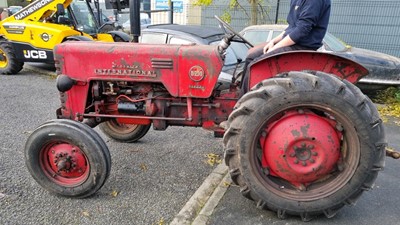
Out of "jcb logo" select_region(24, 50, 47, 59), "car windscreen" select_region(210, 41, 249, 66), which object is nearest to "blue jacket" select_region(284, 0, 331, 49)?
"car windscreen" select_region(210, 41, 249, 66)

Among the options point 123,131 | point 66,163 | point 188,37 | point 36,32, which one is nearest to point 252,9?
point 188,37

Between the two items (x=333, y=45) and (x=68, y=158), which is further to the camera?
(x=333, y=45)

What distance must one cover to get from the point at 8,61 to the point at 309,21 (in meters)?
8.27

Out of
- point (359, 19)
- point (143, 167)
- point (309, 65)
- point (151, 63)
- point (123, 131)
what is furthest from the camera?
point (359, 19)

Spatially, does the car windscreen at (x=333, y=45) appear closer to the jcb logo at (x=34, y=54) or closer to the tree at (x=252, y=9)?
the tree at (x=252, y=9)

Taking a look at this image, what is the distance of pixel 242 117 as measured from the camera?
8.75ft

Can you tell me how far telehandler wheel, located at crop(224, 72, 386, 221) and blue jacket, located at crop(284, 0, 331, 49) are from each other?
0.48m

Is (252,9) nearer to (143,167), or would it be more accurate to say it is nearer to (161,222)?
(143,167)

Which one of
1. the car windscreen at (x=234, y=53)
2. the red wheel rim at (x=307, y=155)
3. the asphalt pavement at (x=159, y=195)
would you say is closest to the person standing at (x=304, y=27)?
the red wheel rim at (x=307, y=155)

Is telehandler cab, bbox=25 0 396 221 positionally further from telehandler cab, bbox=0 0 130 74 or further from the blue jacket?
telehandler cab, bbox=0 0 130 74

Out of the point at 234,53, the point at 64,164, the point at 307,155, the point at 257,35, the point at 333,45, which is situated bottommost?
A: the point at 64,164

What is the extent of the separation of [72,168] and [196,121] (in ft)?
4.09

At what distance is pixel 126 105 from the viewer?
3.44m

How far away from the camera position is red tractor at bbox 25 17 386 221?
261 cm
